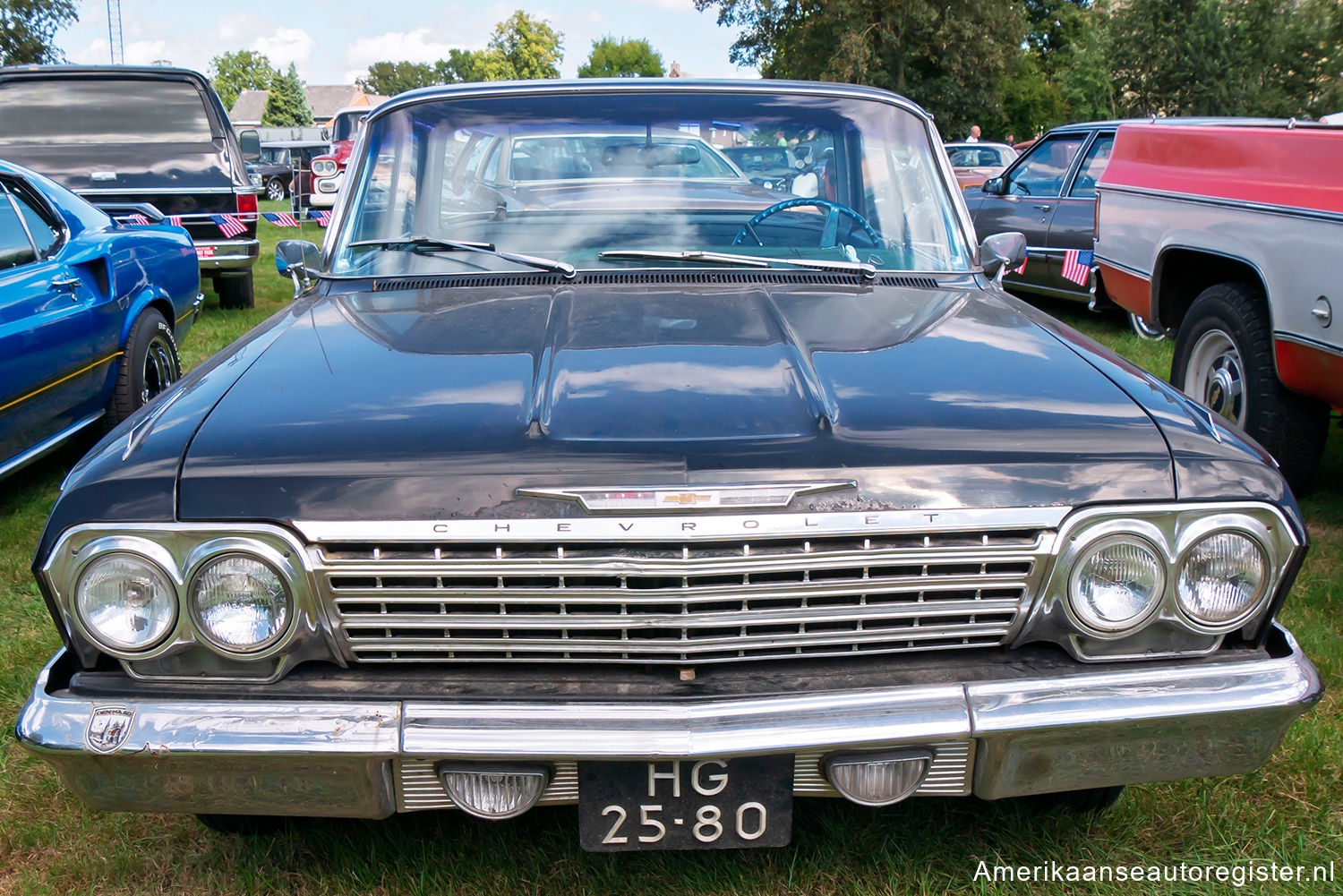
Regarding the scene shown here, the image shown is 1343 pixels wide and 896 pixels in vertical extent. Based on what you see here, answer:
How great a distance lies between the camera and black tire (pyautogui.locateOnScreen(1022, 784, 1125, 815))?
240 centimetres

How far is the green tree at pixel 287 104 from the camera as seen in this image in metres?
81.4

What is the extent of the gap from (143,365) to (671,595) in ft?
14.2

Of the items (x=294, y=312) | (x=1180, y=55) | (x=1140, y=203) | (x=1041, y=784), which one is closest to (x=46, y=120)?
(x=294, y=312)

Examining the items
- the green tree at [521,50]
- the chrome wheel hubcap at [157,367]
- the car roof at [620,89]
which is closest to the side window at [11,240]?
the chrome wheel hubcap at [157,367]

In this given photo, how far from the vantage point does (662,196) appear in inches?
117

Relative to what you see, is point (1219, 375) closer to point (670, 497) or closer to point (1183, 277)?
point (1183, 277)

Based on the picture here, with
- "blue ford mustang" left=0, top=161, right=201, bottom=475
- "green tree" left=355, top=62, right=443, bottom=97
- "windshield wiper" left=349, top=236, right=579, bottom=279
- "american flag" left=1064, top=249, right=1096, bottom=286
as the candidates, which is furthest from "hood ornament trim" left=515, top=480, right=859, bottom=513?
"green tree" left=355, top=62, right=443, bottom=97

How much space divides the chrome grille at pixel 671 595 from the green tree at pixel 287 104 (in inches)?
3290

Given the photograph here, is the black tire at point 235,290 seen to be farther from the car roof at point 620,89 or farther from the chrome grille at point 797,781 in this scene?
the chrome grille at point 797,781

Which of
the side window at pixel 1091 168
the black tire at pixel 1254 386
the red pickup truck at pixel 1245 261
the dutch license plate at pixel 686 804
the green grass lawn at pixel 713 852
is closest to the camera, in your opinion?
the dutch license plate at pixel 686 804

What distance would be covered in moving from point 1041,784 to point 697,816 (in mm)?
605

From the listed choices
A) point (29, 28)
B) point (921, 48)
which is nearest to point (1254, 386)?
point (29, 28)

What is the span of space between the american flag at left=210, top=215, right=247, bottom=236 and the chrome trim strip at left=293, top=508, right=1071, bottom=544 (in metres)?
7.63

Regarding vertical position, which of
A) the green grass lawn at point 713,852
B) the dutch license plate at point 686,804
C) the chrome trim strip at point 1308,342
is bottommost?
the green grass lawn at point 713,852
